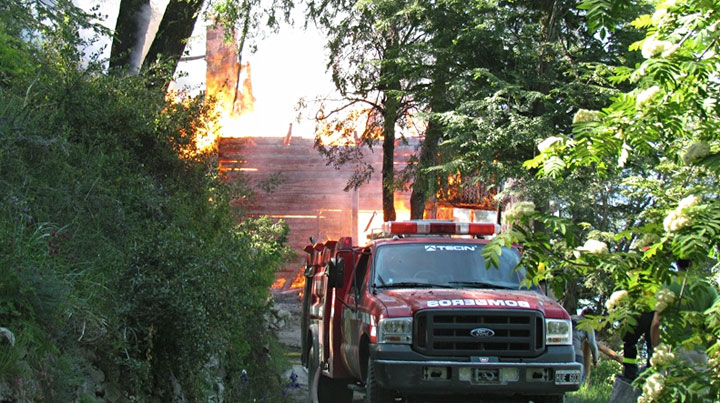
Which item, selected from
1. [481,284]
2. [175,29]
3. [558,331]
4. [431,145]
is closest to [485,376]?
[558,331]

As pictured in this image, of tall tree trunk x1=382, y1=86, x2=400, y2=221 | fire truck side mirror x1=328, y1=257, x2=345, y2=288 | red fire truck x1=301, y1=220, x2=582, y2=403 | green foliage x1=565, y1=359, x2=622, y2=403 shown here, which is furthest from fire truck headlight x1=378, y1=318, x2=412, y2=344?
tall tree trunk x1=382, y1=86, x2=400, y2=221

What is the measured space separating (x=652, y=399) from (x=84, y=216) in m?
6.75

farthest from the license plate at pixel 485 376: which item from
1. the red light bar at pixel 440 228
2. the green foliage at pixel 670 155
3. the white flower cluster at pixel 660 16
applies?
the white flower cluster at pixel 660 16

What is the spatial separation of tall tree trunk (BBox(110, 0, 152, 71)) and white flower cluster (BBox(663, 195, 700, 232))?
13.5m

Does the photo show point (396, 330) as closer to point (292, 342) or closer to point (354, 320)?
point (354, 320)

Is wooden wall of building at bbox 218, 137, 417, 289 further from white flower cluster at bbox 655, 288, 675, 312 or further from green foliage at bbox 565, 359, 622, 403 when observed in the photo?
white flower cluster at bbox 655, 288, 675, 312

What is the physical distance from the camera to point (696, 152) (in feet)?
12.7

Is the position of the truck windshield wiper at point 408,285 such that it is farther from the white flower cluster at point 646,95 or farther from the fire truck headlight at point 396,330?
the white flower cluster at point 646,95

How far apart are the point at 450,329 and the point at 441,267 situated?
1.39 metres

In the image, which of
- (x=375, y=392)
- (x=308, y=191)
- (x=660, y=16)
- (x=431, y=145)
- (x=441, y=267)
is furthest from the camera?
(x=308, y=191)

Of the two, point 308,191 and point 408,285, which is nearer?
point 408,285

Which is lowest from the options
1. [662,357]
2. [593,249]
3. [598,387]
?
[598,387]

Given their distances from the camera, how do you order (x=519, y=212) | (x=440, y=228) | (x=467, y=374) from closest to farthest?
(x=519, y=212) < (x=467, y=374) < (x=440, y=228)

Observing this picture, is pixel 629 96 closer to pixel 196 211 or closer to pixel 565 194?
pixel 196 211
